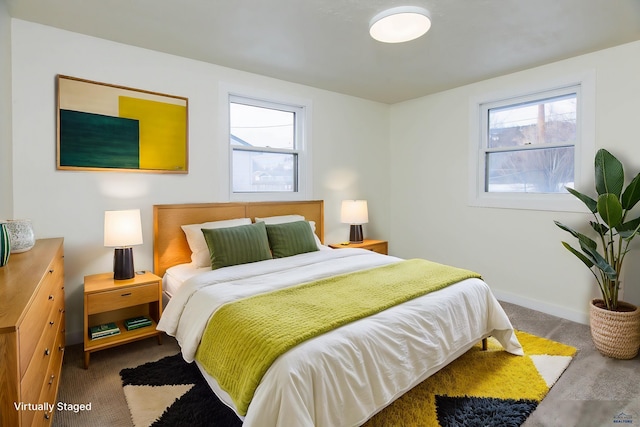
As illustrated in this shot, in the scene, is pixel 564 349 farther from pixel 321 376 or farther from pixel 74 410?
pixel 74 410

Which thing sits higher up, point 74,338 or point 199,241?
point 199,241

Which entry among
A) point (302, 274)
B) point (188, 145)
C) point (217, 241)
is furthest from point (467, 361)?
point (188, 145)

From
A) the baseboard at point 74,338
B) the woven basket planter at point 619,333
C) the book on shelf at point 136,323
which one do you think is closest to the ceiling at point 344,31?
the woven basket planter at point 619,333

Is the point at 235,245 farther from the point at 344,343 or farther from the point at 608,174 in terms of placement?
the point at 608,174

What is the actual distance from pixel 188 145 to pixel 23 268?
183 cm

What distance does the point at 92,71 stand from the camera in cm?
270

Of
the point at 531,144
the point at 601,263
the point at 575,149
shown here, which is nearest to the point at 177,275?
the point at 601,263

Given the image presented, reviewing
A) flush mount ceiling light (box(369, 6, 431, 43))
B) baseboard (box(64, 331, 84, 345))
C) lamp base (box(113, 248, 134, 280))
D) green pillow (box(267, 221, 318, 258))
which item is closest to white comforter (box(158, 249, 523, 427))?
green pillow (box(267, 221, 318, 258))

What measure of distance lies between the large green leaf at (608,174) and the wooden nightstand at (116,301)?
3.55 metres

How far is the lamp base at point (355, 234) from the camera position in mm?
4238

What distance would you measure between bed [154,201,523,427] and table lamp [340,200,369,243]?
3.13ft

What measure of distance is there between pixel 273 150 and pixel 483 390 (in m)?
2.92

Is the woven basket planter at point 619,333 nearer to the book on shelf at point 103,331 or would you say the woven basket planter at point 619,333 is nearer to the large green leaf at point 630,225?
the large green leaf at point 630,225

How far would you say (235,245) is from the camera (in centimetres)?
280
